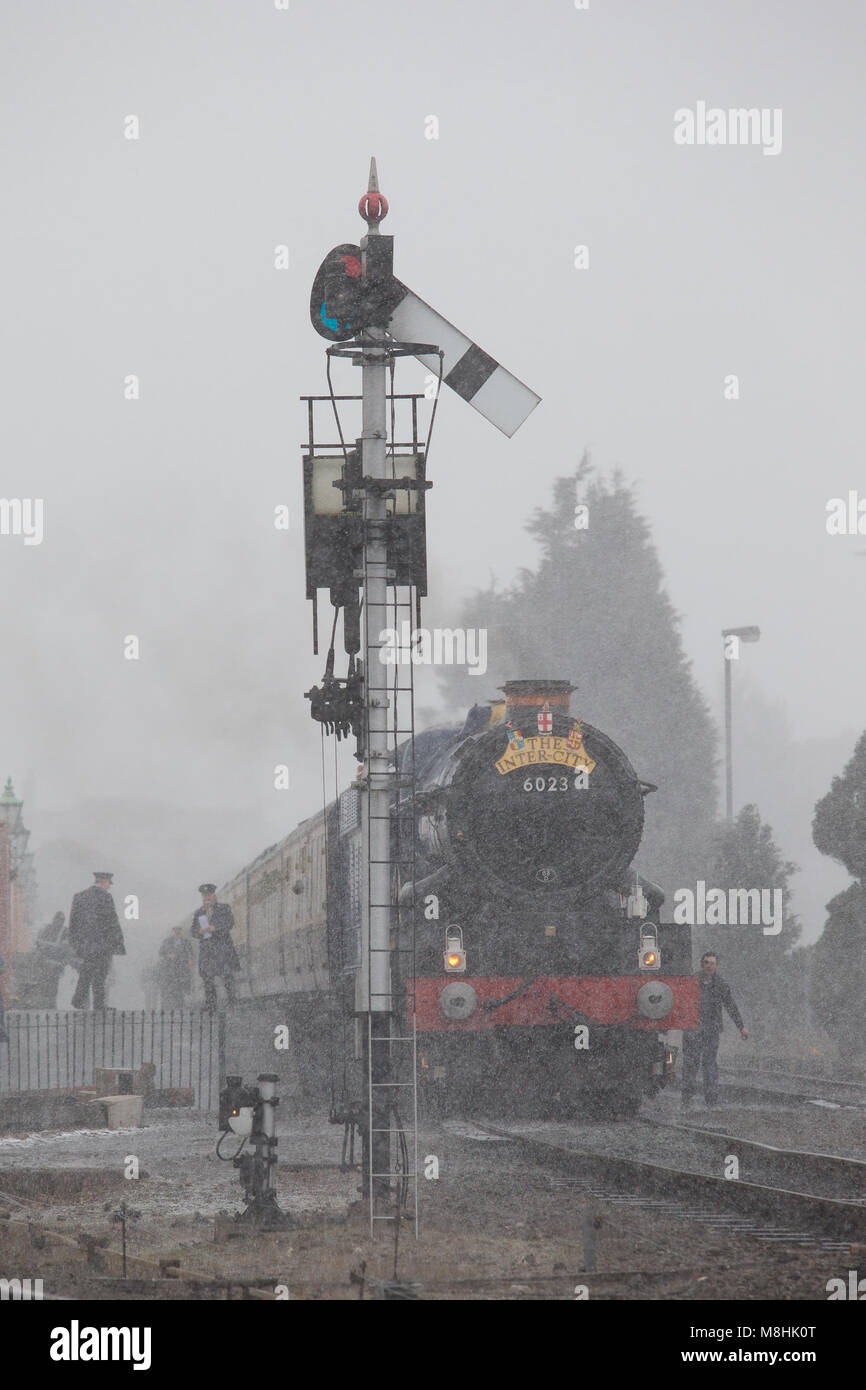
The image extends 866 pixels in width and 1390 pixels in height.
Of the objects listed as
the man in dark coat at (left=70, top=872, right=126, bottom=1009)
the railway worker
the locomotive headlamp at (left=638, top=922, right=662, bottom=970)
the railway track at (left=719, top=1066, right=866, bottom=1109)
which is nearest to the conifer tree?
the railway track at (left=719, top=1066, right=866, bottom=1109)

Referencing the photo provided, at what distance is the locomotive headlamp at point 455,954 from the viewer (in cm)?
1309

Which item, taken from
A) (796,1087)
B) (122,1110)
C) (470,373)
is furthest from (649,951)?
(470,373)

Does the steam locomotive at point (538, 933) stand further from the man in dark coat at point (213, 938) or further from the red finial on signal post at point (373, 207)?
the red finial on signal post at point (373, 207)

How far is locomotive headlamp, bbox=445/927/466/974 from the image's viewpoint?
42.9 ft

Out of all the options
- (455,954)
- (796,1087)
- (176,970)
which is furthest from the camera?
(176,970)

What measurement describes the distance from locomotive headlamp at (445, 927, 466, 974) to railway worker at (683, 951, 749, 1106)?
2.96 metres

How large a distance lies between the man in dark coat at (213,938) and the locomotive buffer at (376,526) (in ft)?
31.9

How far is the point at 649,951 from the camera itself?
44.1 ft

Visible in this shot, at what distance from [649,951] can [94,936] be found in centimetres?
680

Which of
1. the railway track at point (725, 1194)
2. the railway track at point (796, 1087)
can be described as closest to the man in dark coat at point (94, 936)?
the railway track at point (796, 1087)

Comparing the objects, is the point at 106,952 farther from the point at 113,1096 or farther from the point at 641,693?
the point at 641,693

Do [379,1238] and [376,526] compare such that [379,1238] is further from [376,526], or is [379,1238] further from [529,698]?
[529,698]

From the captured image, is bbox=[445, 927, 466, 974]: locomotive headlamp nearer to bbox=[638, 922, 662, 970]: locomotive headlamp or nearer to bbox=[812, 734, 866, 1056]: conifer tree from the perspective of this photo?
bbox=[638, 922, 662, 970]: locomotive headlamp

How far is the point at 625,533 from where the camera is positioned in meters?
51.2
